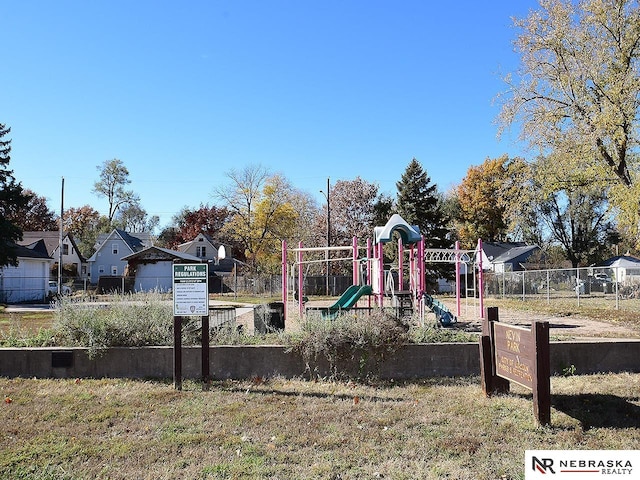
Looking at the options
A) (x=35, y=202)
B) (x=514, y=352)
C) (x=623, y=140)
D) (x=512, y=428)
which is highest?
(x=35, y=202)

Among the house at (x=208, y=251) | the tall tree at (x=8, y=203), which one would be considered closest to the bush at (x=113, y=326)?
the tall tree at (x=8, y=203)

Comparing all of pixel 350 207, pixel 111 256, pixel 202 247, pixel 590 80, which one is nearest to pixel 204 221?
pixel 202 247

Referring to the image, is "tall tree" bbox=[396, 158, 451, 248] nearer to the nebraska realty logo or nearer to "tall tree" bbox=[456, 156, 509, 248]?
"tall tree" bbox=[456, 156, 509, 248]

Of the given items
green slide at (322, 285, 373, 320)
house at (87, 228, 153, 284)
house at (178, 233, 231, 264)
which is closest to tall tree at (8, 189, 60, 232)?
house at (87, 228, 153, 284)

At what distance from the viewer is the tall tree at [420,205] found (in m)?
41.4

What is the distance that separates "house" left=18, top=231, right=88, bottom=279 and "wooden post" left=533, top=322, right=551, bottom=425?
48.5 metres

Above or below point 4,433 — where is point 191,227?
above

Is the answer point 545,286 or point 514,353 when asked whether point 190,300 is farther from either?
point 545,286

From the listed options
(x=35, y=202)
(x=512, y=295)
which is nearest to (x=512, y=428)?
(x=512, y=295)

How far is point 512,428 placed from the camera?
5.33 meters

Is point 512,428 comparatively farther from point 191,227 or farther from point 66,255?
point 191,227

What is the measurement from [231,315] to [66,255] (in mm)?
48620

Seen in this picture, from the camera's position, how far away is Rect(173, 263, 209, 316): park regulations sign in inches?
285

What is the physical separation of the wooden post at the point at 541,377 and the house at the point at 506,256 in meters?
43.4
